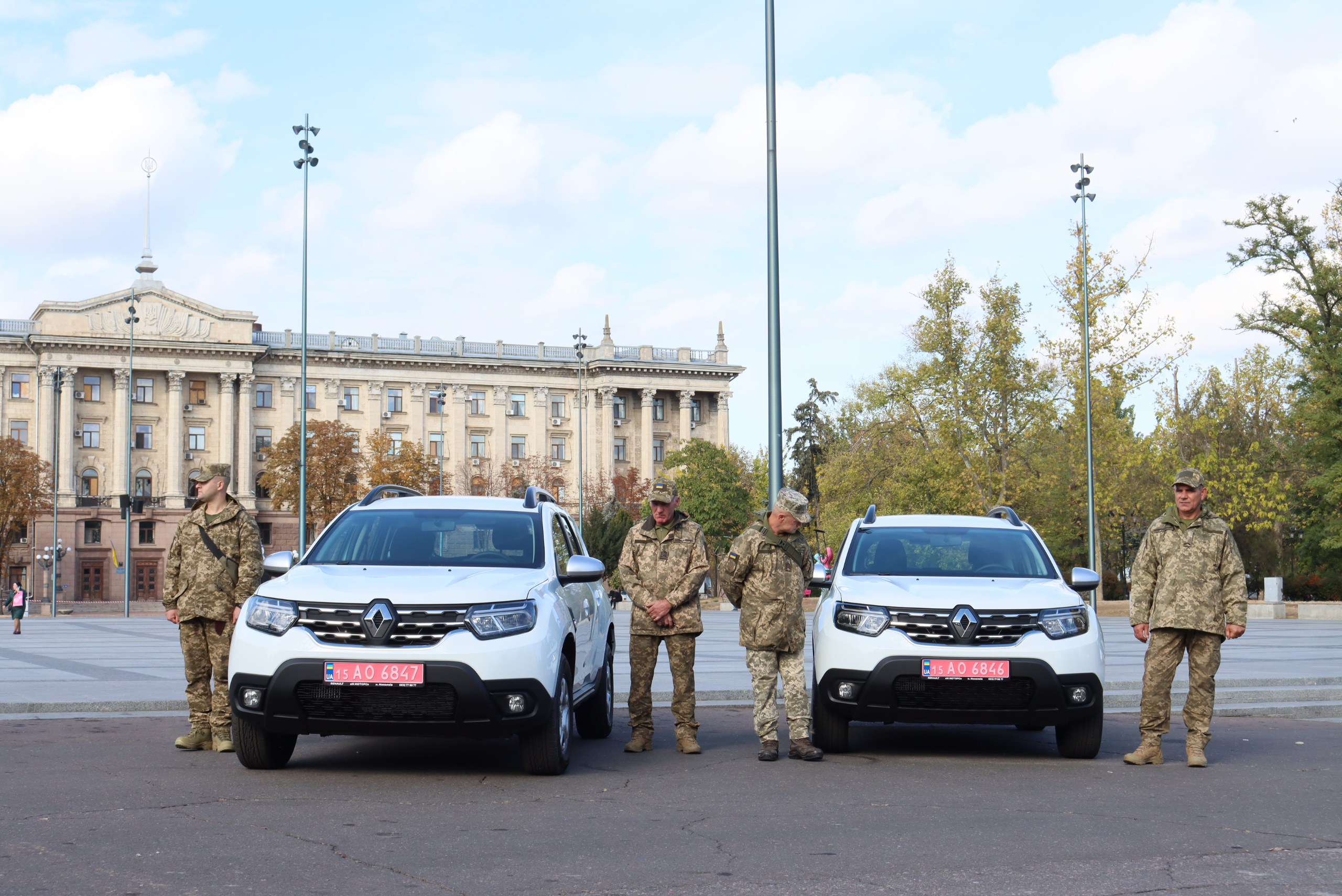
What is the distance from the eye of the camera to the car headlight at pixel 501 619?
27.0 ft

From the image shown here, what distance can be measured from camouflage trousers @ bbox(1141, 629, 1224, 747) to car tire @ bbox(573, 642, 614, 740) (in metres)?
3.92

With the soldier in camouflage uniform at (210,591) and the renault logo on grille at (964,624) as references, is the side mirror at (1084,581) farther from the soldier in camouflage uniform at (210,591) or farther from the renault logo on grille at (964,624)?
the soldier in camouflage uniform at (210,591)

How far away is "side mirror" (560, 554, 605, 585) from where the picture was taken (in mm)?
9070

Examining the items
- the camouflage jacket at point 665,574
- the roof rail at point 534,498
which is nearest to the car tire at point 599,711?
the camouflage jacket at point 665,574

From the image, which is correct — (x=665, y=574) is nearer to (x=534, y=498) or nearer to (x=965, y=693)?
(x=534, y=498)

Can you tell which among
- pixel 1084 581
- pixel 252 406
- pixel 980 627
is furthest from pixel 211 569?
pixel 252 406

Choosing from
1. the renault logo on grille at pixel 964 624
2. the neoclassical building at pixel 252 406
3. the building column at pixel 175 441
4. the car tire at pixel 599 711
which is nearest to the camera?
the renault logo on grille at pixel 964 624

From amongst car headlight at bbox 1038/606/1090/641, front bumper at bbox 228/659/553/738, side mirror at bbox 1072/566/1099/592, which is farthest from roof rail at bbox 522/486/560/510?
side mirror at bbox 1072/566/1099/592

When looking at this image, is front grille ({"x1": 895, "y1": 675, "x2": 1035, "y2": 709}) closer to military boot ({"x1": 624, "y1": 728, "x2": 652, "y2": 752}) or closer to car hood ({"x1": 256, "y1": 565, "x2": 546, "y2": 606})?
military boot ({"x1": 624, "y1": 728, "x2": 652, "y2": 752})

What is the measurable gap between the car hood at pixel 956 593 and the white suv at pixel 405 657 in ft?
6.53

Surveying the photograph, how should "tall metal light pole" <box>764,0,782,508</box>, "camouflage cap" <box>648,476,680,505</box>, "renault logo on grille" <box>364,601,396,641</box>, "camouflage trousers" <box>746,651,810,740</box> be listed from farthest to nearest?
1. "tall metal light pole" <box>764,0,782,508</box>
2. "camouflage cap" <box>648,476,680,505</box>
3. "camouflage trousers" <box>746,651,810,740</box>
4. "renault logo on grille" <box>364,601,396,641</box>

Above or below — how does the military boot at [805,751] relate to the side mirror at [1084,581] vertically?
below

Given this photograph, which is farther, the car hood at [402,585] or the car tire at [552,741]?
the car tire at [552,741]

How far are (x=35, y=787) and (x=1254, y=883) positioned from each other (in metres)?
6.35
